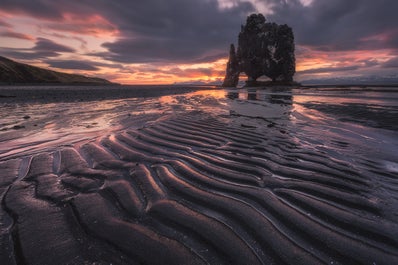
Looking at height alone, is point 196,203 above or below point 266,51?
below

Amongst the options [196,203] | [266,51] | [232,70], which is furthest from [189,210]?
[232,70]

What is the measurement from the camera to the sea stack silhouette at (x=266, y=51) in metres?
82.7

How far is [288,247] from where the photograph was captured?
5.79 feet

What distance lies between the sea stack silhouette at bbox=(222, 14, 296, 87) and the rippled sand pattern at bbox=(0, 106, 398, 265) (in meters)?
83.7

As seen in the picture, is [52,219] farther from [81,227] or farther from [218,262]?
[218,262]

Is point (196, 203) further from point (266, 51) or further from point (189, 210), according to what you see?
point (266, 51)

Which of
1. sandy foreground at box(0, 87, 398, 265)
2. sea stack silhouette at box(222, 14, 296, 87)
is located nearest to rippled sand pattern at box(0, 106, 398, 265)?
sandy foreground at box(0, 87, 398, 265)

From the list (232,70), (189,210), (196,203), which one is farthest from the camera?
(232,70)

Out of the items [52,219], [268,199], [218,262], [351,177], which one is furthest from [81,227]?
[351,177]

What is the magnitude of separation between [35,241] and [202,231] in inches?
59.2

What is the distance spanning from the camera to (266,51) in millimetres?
86250

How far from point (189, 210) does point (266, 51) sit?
314ft

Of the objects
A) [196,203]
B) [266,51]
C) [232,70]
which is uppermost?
[266,51]

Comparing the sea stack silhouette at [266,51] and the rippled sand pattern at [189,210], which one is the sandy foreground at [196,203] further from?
the sea stack silhouette at [266,51]
